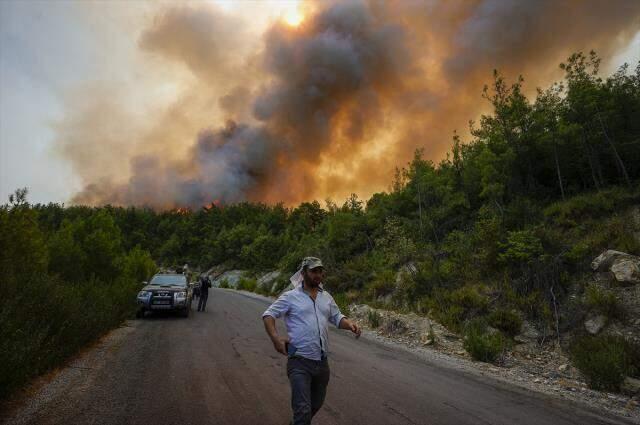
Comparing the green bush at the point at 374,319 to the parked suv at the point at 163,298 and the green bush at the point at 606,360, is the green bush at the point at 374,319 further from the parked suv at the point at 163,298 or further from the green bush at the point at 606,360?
the parked suv at the point at 163,298

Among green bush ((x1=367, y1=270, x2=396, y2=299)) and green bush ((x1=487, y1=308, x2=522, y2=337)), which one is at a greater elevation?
green bush ((x1=367, y1=270, x2=396, y2=299))

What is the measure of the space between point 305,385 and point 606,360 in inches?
340

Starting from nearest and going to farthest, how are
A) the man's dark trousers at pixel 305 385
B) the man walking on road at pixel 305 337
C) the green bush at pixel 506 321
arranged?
the man's dark trousers at pixel 305 385
the man walking on road at pixel 305 337
the green bush at pixel 506 321

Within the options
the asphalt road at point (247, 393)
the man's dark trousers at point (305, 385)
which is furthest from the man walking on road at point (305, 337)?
the asphalt road at point (247, 393)

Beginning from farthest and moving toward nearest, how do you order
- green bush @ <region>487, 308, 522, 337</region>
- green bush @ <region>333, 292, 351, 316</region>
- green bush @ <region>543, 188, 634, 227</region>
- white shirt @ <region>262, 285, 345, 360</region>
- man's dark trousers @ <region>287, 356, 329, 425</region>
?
green bush @ <region>333, 292, 351, 316</region> < green bush @ <region>543, 188, 634, 227</region> < green bush @ <region>487, 308, 522, 337</region> < white shirt @ <region>262, 285, 345, 360</region> < man's dark trousers @ <region>287, 356, 329, 425</region>

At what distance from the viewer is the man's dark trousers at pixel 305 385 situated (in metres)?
2.98

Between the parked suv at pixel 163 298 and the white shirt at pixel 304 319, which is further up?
the white shirt at pixel 304 319

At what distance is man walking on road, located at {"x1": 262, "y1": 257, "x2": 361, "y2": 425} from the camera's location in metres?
3.12

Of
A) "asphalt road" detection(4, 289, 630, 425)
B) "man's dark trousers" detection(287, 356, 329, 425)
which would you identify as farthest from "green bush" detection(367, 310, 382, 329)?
"man's dark trousers" detection(287, 356, 329, 425)

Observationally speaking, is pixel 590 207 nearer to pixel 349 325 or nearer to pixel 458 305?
pixel 458 305

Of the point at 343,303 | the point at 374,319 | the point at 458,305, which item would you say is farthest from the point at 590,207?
the point at 343,303

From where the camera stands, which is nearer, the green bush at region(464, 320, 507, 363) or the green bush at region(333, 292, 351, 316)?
the green bush at region(464, 320, 507, 363)

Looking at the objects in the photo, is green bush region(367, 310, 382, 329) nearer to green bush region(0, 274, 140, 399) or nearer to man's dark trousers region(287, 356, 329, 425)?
green bush region(0, 274, 140, 399)

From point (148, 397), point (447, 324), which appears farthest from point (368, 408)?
point (447, 324)
